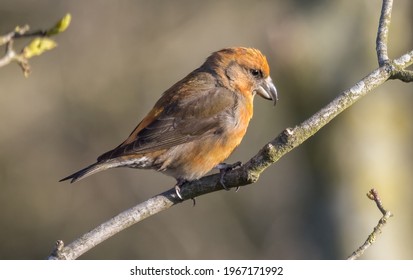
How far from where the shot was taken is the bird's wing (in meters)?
5.79

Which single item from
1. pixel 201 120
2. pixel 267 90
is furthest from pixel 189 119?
pixel 267 90

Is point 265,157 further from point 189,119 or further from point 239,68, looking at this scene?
point 239,68

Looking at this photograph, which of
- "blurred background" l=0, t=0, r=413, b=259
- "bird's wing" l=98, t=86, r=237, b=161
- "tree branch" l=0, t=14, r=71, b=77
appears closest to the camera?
"tree branch" l=0, t=14, r=71, b=77

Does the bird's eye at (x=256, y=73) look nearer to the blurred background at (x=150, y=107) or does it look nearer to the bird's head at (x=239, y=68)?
the bird's head at (x=239, y=68)

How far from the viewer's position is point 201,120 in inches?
233

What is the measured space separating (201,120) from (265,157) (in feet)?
6.73

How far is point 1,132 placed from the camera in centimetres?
1071

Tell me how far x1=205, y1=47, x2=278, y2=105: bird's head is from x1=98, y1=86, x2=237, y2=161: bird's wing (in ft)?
0.50

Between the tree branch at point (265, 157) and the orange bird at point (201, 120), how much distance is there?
110 centimetres

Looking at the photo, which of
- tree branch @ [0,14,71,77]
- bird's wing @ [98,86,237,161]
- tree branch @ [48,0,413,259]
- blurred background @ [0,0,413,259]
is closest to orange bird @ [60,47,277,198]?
bird's wing @ [98,86,237,161]

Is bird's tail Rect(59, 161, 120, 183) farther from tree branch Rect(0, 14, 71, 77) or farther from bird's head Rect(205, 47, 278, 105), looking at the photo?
tree branch Rect(0, 14, 71, 77)

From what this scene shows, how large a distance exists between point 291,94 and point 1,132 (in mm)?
4073
